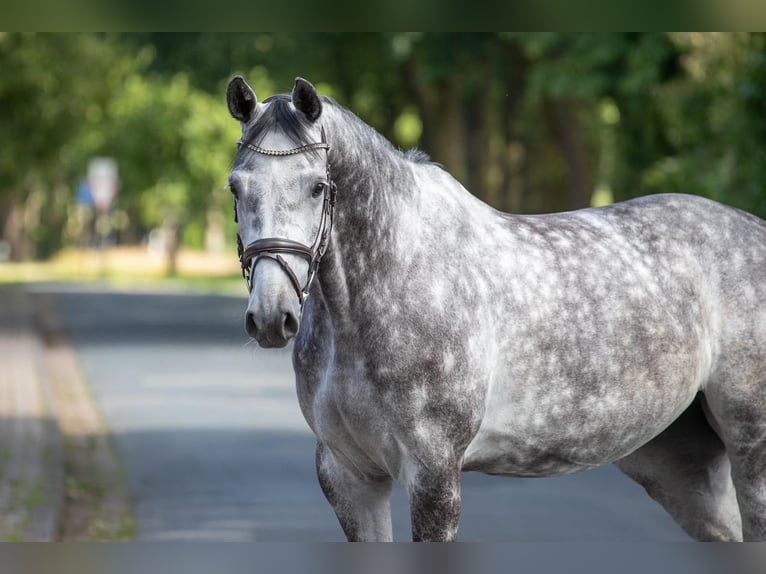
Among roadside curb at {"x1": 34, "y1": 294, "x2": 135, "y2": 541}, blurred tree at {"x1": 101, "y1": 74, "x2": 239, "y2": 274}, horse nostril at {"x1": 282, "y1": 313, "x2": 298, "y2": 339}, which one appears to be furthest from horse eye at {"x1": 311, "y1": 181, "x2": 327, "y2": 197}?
blurred tree at {"x1": 101, "y1": 74, "x2": 239, "y2": 274}

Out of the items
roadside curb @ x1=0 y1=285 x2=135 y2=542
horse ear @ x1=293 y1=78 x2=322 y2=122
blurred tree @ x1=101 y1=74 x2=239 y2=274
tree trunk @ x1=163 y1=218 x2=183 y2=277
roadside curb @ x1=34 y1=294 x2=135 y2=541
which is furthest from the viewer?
tree trunk @ x1=163 y1=218 x2=183 y2=277

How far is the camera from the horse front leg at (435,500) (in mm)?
3836

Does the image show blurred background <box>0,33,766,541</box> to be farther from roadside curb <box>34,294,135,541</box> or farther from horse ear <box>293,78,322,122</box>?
horse ear <box>293,78,322,122</box>

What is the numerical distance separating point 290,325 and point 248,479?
8.32 meters

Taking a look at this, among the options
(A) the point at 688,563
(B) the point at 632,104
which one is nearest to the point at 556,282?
(A) the point at 688,563

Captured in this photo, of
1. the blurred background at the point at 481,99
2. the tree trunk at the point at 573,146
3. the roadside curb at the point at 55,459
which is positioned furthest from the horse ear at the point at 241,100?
the tree trunk at the point at 573,146

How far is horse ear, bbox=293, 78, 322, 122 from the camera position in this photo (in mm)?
3611

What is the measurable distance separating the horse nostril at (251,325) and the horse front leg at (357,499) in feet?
2.48

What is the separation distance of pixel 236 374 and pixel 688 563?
16.6 metres

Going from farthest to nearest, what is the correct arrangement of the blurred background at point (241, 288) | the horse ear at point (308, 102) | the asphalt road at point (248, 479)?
the blurred background at point (241, 288) → the asphalt road at point (248, 479) → the horse ear at point (308, 102)

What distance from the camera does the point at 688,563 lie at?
3902 mm

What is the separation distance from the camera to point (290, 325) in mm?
3504

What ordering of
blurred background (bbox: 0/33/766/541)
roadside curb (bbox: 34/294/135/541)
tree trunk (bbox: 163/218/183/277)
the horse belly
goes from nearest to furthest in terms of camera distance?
the horse belly < roadside curb (bbox: 34/294/135/541) < blurred background (bbox: 0/33/766/541) < tree trunk (bbox: 163/218/183/277)

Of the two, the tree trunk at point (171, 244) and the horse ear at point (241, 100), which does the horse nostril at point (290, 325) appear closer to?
the horse ear at point (241, 100)
